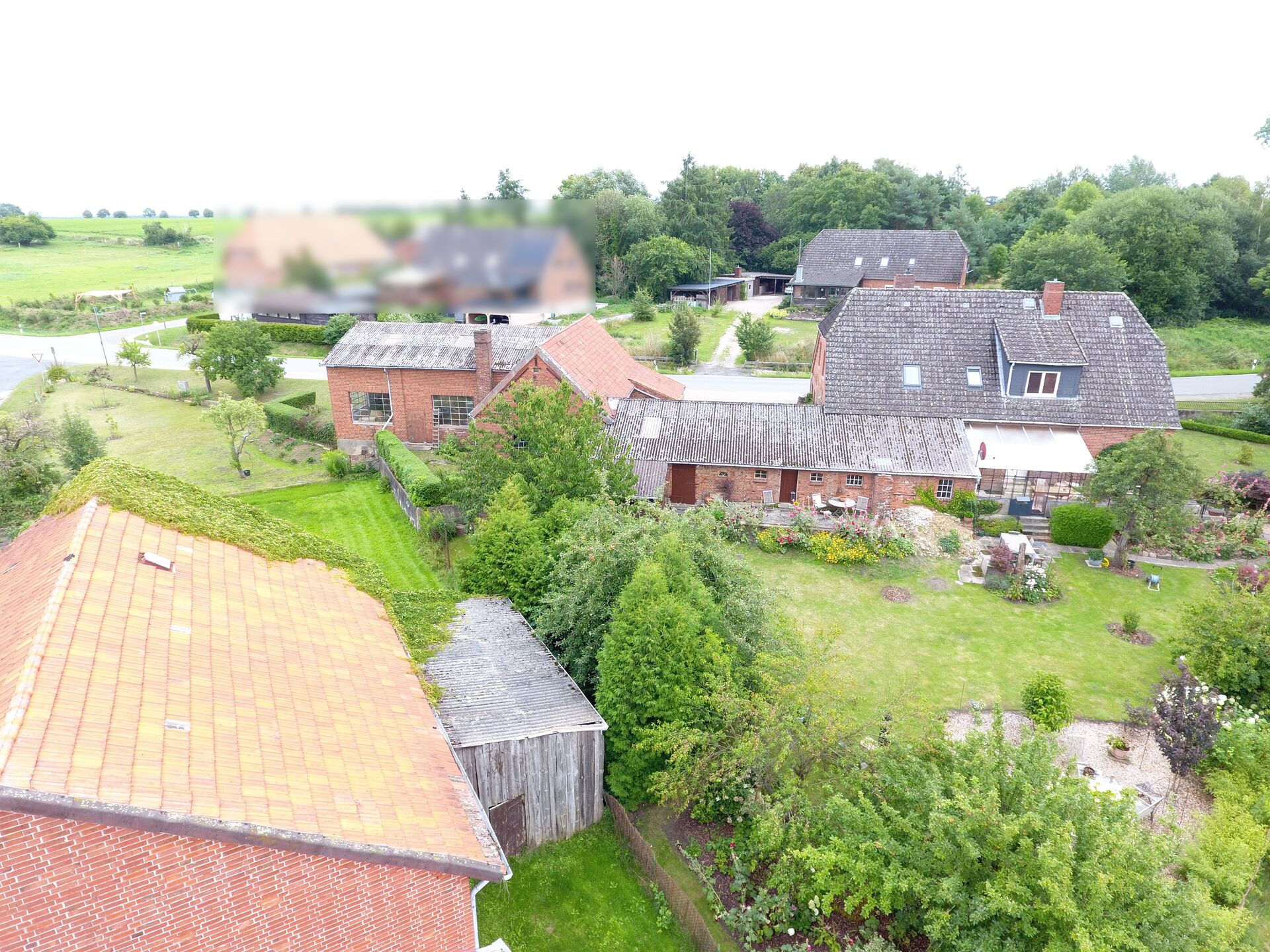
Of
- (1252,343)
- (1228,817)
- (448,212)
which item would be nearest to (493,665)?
(448,212)

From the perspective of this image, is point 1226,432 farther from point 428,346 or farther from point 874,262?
point 428,346

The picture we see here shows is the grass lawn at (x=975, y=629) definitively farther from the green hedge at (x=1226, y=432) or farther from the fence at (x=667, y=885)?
the green hedge at (x=1226, y=432)

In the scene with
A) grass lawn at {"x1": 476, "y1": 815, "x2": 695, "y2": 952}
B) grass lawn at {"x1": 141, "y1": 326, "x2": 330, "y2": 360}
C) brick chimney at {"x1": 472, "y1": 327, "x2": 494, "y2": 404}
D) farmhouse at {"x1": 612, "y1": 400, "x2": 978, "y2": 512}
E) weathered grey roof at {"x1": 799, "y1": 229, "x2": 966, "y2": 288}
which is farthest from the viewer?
weathered grey roof at {"x1": 799, "y1": 229, "x2": 966, "y2": 288}

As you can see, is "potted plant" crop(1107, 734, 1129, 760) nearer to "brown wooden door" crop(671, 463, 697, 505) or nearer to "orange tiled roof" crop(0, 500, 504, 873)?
"orange tiled roof" crop(0, 500, 504, 873)

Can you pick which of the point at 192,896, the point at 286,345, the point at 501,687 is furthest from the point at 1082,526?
the point at 286,345

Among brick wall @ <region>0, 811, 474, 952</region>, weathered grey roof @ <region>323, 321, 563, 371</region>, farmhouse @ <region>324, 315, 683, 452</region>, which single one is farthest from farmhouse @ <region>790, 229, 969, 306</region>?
brick wall @ <region>0, 811, 474, 952</region>

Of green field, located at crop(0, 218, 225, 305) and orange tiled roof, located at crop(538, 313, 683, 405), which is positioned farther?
green field, located at crop(0, 218, 225, 305)

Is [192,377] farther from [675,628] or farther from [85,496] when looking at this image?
[675,628]
